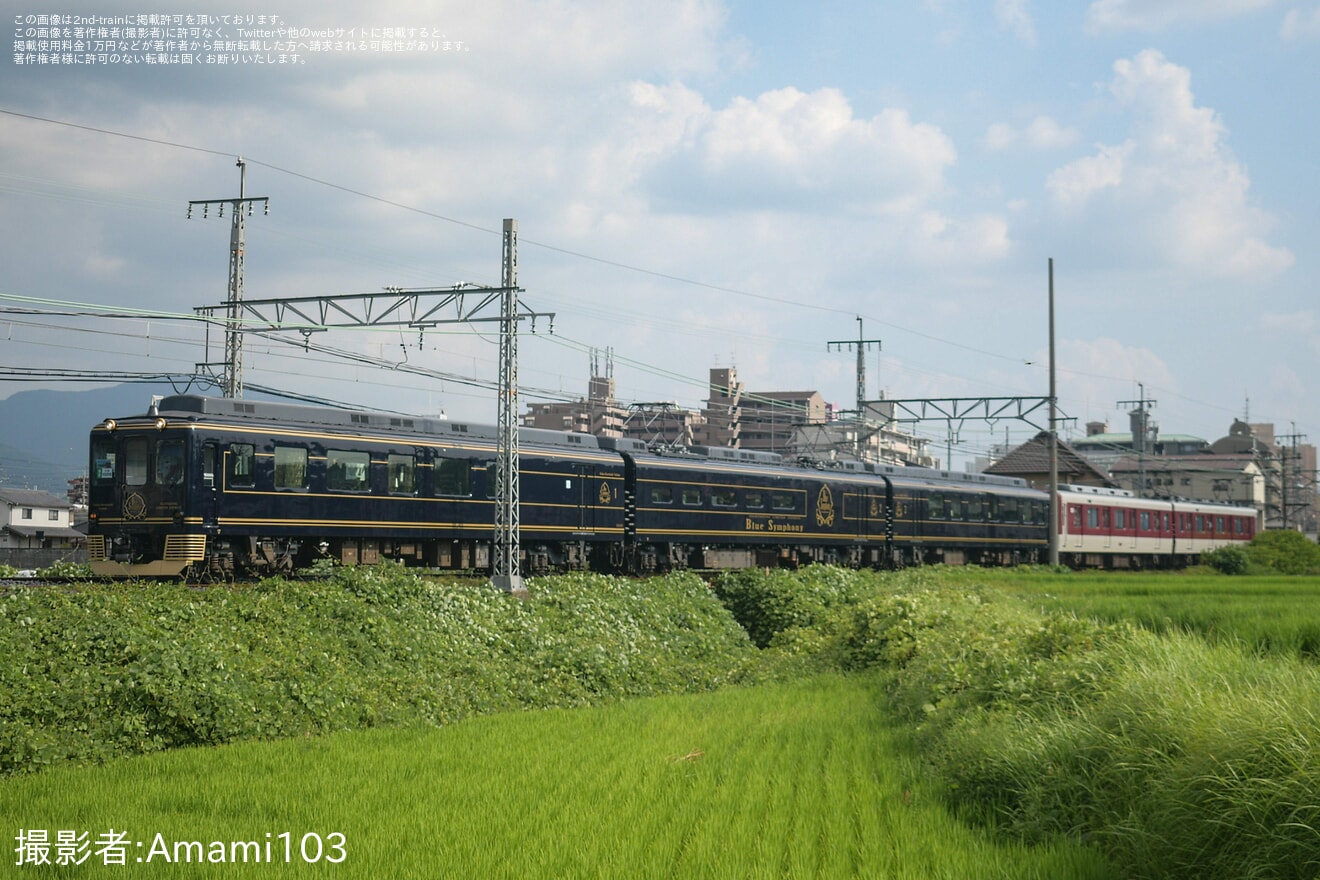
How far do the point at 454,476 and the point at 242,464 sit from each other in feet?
17.7

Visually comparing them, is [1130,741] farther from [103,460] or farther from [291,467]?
[103,460]

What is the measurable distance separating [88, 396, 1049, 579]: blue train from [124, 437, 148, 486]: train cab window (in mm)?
30

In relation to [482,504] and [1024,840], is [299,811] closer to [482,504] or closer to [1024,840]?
[1024,840]

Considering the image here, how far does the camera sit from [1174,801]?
7.44m

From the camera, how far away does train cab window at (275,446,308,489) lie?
2411cm

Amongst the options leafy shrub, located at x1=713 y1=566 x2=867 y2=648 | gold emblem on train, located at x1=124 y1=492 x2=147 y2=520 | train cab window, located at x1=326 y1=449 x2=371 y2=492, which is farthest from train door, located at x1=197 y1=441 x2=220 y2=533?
leafy shrub, located at x1=713 y1=566 x2=867 y2=648

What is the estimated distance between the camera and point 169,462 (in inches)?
893

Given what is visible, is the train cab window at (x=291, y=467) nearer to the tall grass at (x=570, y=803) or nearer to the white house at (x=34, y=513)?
the tall grass at (x=570, y=803)

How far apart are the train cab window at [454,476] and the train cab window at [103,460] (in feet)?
22.4

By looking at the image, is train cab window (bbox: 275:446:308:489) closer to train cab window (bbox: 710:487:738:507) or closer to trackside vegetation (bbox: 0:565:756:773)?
trackside vegetation (bbox: 0:565:756:773)

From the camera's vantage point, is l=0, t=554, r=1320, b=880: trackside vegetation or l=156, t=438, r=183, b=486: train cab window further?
l=156, t=438, r=183, b=486: train cab window

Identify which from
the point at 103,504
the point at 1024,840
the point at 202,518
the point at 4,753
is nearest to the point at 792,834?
the point at 1024,840

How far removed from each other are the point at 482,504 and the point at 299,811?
18.8 meters

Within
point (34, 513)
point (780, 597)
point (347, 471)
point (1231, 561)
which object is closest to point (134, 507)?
point (347, 471)
